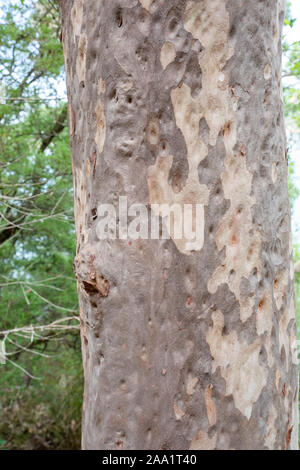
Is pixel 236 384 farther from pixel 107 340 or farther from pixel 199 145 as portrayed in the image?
pixel 199 145

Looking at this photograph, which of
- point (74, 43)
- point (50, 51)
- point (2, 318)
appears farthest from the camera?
point (2, 318)

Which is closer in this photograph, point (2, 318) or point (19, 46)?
point (19, 46)

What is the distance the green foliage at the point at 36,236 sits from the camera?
402 centimetres

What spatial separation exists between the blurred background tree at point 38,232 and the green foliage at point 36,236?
0.01 meters

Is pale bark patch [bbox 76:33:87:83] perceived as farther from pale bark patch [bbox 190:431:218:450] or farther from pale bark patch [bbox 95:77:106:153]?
pale bark patch [bbox 190:431:218:450]

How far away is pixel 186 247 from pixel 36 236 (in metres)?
3.92

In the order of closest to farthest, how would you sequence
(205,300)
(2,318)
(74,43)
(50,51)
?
(205,300) < (74,43) < (50,51) < (2,318)

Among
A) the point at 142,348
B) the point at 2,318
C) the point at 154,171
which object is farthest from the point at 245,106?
the point at 2,318

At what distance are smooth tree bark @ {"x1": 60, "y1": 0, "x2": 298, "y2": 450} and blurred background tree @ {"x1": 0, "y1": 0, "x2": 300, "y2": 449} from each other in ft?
9.28

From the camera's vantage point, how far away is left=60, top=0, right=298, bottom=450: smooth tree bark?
97cm

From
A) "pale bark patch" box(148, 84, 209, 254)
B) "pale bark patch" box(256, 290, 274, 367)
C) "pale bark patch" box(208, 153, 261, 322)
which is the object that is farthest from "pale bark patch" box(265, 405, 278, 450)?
→ "pale bark patch" box(148, 84, 209, 254)

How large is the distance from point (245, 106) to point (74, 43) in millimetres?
457

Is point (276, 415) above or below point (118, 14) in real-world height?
below

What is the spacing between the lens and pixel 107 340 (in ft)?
3.29
